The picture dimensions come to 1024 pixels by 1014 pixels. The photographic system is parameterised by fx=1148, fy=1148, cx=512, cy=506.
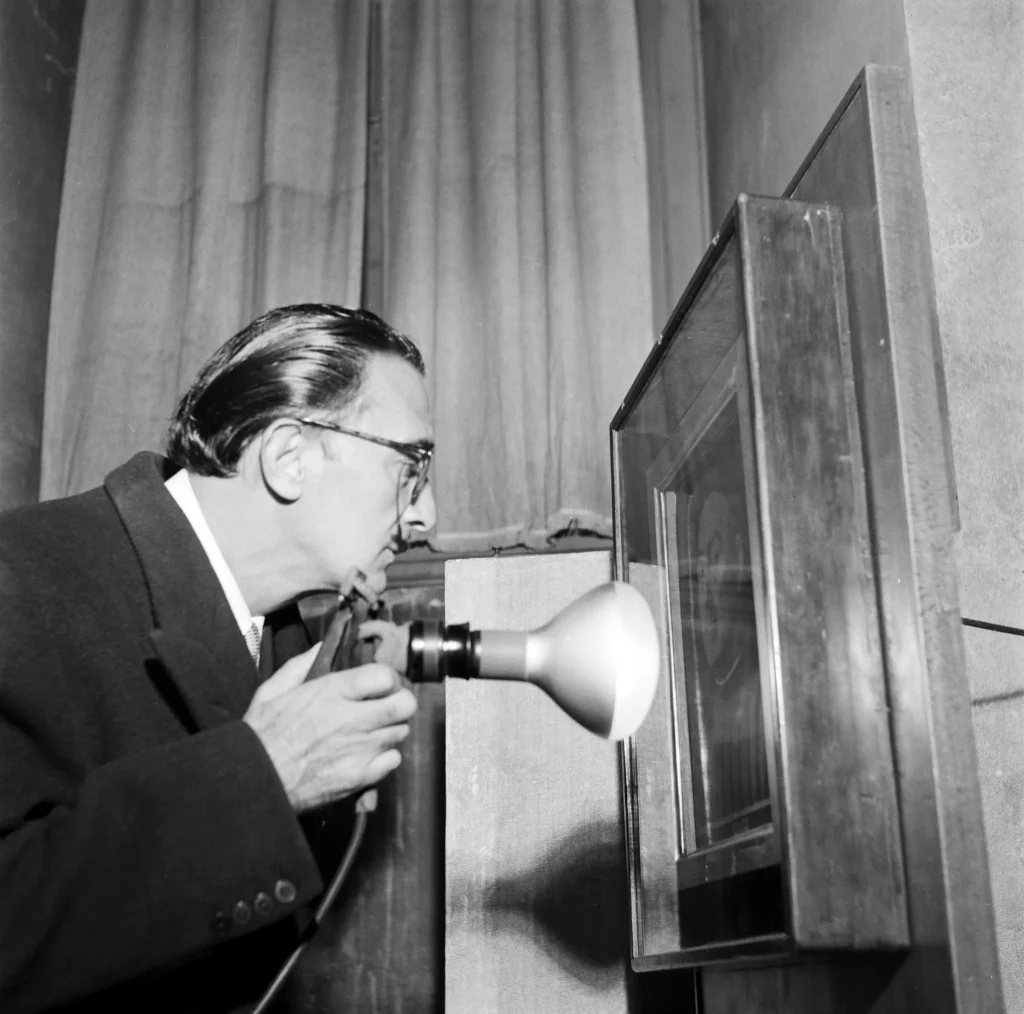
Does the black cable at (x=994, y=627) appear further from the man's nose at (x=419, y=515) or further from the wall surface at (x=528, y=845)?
the man's nose at (x=419, y=515)

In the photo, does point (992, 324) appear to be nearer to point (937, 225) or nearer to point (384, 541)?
point (937, 225)

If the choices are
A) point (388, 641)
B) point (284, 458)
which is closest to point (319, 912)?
point (388, 641)

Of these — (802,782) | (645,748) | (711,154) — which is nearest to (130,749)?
(645,748)

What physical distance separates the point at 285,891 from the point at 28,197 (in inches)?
72.2

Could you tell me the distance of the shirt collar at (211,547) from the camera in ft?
4.85

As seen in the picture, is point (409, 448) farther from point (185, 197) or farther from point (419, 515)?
point (185, 197)

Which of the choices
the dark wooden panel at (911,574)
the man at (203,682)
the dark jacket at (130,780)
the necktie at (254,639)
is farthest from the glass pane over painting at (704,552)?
the necktie at (254,639)

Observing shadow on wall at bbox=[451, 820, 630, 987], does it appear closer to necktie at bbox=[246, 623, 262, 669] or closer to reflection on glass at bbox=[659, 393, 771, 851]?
reflection on glass at bbox=[659, 393, 771, 851]

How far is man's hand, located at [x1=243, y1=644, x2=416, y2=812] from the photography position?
1.14 meters

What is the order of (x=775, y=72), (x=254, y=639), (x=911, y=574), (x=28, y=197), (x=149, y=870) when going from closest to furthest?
(x=911, y=574), (x=149, y=870), (x=254, y=639), (x=775, y=72), (x=28, y=197)

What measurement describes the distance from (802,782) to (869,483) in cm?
25

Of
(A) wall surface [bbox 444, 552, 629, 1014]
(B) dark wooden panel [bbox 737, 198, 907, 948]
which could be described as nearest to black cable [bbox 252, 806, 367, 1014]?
(A) wall surface [bbox 444, 552, 629, 1014]

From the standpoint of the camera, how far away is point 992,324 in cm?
120

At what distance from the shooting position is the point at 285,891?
1.07 metres
